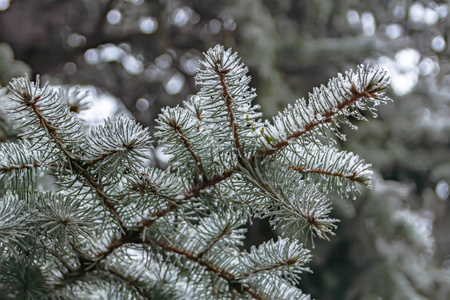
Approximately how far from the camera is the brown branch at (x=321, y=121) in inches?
18.1

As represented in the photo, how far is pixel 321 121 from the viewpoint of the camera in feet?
1.60

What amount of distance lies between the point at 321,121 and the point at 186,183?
16cm

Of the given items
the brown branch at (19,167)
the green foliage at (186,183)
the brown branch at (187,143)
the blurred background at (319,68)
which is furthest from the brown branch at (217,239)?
the blurred background at (319,68)

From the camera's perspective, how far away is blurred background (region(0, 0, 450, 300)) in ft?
7.55

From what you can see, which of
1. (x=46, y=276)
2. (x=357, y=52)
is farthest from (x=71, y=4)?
(x=46, y=276)

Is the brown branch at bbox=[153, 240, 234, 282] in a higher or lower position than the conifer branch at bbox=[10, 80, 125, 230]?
higher

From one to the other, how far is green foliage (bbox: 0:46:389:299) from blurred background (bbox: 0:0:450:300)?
5.09ft

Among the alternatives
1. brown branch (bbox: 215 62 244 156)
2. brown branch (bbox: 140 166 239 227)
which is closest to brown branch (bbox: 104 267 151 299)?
brown branch (bbox: 140 166 239 227)

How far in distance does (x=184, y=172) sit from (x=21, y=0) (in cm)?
258

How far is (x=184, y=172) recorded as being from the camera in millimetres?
527

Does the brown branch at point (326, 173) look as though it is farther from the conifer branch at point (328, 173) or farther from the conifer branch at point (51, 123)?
the conifer branch at point (51, 123)

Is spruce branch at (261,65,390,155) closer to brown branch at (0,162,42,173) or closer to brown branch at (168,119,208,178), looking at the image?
brown branch at (168,119,208,178)

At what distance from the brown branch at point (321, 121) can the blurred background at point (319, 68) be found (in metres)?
1.67

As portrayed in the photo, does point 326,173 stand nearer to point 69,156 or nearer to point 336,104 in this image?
point 336,104
